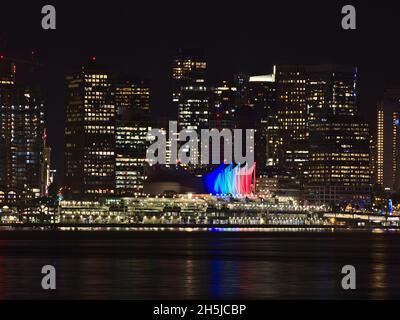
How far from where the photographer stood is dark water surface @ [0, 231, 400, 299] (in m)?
83.2

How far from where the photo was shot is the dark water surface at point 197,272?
83188 millimetres

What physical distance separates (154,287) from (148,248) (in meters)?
72.4

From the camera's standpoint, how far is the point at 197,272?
346ft

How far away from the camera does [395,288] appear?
88312 mm

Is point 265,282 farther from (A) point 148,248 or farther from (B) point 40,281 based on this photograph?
(A) point 148,248

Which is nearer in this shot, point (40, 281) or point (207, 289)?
point (207, 289)

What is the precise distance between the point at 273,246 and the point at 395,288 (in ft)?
267
